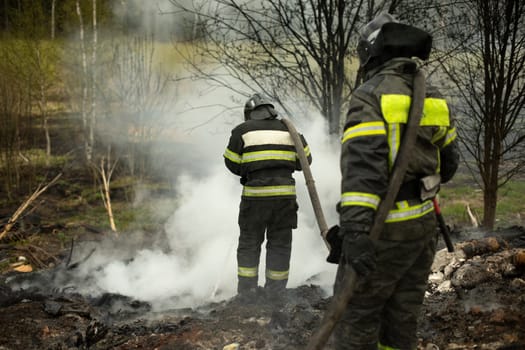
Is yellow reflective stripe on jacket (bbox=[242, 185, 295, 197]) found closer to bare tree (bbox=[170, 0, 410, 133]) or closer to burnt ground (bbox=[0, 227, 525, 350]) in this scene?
burnt ground (bbox=[0, 227, 525, 350])

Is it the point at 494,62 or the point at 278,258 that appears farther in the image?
the point at 494,62

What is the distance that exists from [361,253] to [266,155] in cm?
236

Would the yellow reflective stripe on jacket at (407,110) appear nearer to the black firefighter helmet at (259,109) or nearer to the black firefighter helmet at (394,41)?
the black firefighter helmet at (394,41)

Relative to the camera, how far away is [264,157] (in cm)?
451

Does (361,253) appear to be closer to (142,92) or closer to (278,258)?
(278,258)

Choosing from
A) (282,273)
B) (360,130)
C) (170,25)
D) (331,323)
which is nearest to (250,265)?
(282,273)

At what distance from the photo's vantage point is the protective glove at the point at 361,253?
227 cm

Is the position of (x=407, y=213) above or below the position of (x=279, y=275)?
above

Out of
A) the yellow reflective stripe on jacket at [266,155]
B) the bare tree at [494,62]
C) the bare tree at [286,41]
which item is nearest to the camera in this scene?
the yellow reflective stripe on jacket at [266,155]

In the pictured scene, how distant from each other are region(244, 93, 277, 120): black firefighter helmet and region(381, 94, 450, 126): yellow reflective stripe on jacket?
7.72ft

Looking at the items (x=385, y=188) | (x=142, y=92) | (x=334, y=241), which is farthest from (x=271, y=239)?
(x=142, y=92)

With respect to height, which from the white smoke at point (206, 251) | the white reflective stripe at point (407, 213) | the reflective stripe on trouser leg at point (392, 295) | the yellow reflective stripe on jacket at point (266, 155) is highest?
the white reflective stripe at point (407, 213)

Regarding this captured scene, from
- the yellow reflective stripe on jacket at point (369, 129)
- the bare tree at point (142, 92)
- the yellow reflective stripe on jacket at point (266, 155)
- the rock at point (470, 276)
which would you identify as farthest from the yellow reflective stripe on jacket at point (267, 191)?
the bare tree at point (142, 92)

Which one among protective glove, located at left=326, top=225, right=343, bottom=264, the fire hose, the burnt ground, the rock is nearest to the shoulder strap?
the fire hose
